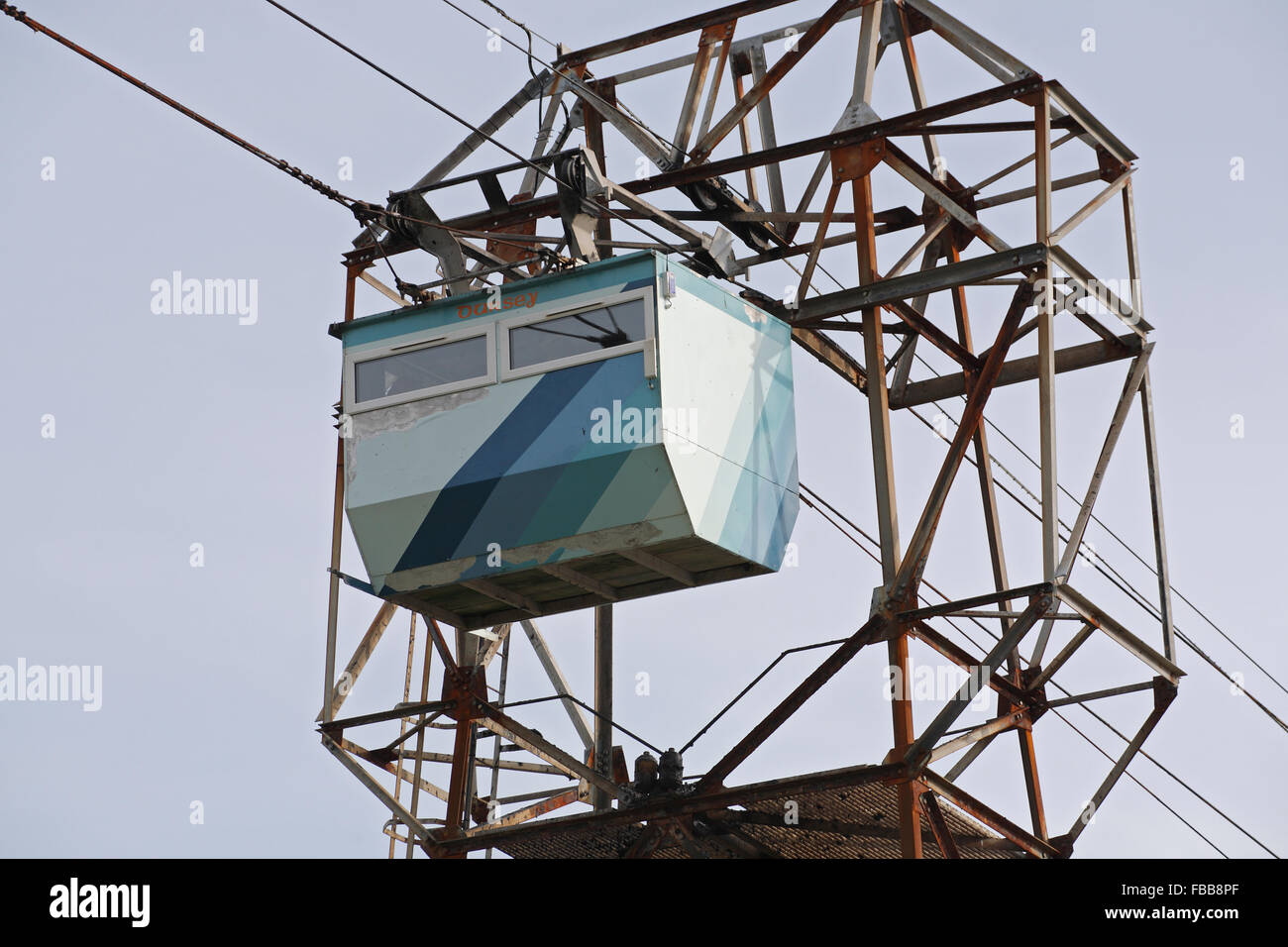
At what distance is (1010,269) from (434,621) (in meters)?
7.80

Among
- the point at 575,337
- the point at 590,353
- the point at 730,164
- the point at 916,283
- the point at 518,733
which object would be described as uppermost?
the point at 730,164

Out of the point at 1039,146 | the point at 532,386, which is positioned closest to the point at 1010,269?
the point at 1039,146

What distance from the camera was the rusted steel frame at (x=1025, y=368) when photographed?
28.1 meters

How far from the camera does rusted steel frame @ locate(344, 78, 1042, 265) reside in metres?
26.3

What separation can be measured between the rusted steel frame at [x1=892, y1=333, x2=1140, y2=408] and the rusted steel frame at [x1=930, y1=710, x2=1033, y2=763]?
4.13 m

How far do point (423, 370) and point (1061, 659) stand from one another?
789cm

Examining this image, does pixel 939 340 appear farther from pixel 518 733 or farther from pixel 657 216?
pixel 518 733

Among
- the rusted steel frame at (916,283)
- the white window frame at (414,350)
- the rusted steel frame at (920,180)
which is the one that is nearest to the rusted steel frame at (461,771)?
the white window frame at (414,350)

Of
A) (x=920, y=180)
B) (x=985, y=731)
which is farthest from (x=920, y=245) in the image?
(x=985, y=731)

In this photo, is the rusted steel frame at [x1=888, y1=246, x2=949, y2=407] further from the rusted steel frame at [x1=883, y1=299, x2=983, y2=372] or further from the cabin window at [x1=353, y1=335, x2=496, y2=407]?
the cabin window at [x1=353, y1=335, x2=496, y2=407]

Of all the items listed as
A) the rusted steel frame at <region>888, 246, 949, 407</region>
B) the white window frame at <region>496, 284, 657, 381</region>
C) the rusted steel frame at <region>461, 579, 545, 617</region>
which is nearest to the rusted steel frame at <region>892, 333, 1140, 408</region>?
the rusted steel frame at <region>888, 246, 949, 407</region>

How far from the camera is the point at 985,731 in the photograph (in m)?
25.8

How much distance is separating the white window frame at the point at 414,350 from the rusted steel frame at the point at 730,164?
217cm

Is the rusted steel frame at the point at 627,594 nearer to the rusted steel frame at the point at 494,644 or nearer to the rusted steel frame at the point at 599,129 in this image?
the rusted steel frame at the point at 494,644
